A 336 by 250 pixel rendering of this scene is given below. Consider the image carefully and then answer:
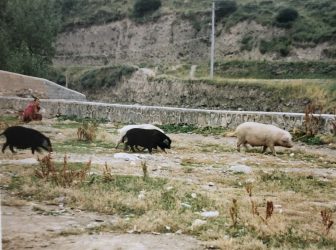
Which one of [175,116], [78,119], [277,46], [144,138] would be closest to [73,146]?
[144,138]

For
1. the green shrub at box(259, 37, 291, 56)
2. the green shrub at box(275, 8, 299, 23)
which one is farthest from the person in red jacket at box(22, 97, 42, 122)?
the green shrub at box(275, 8, 299, 23)

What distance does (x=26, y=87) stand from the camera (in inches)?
456

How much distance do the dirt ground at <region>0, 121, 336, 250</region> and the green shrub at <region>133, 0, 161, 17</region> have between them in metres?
40.9

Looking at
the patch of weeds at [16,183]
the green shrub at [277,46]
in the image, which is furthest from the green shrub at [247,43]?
the patch of weeds at [16,183]

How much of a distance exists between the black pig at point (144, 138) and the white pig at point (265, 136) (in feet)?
8.10

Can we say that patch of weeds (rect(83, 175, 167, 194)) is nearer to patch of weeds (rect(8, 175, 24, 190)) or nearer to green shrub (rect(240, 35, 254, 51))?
patch of weeds (rect(8, 175, 24, 190))

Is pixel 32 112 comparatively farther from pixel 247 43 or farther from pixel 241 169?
pixel 247 43

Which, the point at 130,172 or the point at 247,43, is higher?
the point at 247,43

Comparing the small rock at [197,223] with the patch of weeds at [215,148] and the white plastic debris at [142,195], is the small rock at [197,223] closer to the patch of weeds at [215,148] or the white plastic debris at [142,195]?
the white plastic debris at [142,195]

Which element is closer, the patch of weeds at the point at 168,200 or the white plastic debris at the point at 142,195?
the patch of weeds at the point at 168,200

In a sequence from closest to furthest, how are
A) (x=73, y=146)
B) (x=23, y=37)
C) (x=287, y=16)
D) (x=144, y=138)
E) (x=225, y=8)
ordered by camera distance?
(x=73, y=146)
(x=144, y=138)
(x=23, y=37)
(x=287, y=16)
(x=225, y=8)

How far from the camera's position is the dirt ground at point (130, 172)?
220 inches

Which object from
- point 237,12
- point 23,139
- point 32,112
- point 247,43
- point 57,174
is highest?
point 237,12

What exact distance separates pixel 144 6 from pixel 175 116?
40.3 metres
